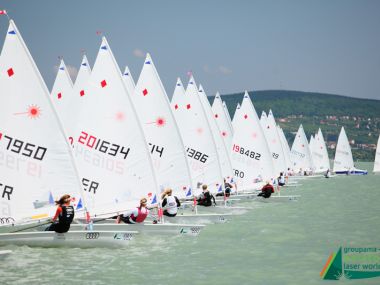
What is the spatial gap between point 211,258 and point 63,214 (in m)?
3.89

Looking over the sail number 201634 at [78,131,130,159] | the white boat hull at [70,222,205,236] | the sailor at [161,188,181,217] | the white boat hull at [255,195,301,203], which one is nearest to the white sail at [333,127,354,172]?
the white boat hull at [255,195,301,203]

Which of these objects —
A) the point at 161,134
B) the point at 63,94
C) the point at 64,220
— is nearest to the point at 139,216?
the point at 64,220

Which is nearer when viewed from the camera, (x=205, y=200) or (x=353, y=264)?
(x=353, y=264)

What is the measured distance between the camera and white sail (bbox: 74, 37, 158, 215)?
1739 cm

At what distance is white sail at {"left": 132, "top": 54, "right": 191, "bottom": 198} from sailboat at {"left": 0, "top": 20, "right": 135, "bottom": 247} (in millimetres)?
6059

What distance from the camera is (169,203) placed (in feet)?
62.7

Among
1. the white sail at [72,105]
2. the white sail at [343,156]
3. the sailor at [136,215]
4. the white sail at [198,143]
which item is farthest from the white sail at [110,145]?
the white sail at [343,156]

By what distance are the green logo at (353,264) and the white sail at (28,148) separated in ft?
22.1

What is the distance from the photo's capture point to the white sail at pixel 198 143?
80.7 feet

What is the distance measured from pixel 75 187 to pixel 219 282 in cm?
491

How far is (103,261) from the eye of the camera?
14.1 metres

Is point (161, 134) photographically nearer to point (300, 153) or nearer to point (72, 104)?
point (72, 104)

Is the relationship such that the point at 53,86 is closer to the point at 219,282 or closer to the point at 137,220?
the point at 137,220

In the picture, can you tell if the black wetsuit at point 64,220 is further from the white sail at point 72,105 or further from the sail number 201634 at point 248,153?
the sail number 201634 at point 248,153
